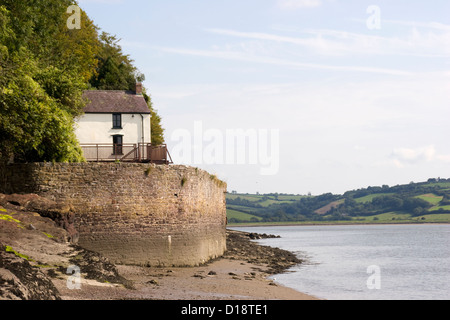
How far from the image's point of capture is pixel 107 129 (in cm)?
4119

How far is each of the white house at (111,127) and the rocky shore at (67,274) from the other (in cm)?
1255

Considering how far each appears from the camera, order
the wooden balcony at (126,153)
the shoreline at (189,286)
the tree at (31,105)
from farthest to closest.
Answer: the wooden balcony at (126,153) < the tree at (31,105) < the shoreline at (189,286)

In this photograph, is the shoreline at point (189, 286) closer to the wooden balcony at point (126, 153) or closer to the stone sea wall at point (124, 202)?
the stone sea wall at point (124, 202)

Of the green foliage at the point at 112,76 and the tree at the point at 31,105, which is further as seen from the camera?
the green foliage at the point at 112,76

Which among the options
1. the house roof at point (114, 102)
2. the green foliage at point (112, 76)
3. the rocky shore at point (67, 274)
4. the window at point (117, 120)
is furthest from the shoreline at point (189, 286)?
the green foliage at point (112, 76)

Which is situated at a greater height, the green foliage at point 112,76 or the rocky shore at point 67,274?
the green foliage at point 112,76

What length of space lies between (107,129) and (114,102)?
245cm

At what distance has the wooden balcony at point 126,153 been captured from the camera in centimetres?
3734

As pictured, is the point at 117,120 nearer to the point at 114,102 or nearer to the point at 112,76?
the point at 114,102

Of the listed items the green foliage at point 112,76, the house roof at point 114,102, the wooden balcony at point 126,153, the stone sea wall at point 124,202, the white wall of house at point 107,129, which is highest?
the green foliage at point 112,76

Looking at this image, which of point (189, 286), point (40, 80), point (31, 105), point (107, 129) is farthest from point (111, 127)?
point (189, 286)
